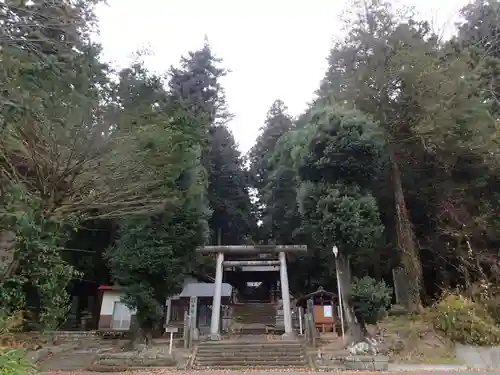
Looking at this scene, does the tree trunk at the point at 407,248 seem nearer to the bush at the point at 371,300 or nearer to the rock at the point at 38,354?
the bush at the point at 371,300

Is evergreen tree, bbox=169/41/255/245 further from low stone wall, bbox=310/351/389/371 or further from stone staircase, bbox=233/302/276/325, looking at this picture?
low stone wall, bbox=310/351/389/371

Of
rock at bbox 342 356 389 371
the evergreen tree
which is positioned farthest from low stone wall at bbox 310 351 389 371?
the evergreen tree

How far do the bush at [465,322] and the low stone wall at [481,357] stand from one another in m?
0.15

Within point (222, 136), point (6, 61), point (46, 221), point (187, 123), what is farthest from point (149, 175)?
point (222, 136)

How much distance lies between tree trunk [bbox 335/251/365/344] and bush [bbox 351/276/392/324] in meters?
0.37

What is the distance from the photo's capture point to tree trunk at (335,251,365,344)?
13023 millimetres

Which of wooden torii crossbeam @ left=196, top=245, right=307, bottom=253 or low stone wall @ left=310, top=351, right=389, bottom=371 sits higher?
wooden torii crossbeam @ left=196, top=245, right=307, bottom=253

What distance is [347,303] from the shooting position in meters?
13.3

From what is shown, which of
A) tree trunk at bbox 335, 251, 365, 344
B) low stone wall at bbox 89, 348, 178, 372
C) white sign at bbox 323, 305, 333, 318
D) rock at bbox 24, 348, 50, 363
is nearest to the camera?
low stone wall at bbox 89, 348, 178, 372

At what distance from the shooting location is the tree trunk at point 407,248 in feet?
49.1

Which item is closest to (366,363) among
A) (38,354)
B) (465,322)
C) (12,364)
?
(465,322)

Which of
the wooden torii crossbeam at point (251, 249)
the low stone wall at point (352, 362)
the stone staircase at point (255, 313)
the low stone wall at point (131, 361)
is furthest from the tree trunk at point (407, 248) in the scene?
the stone staircase at point (255, 313)

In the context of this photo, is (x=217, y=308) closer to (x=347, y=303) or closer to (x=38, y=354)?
(x=347, y=303)

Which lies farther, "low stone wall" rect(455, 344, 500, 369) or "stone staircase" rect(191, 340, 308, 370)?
"stone staircase" rect(191, 340, 308, 370)
